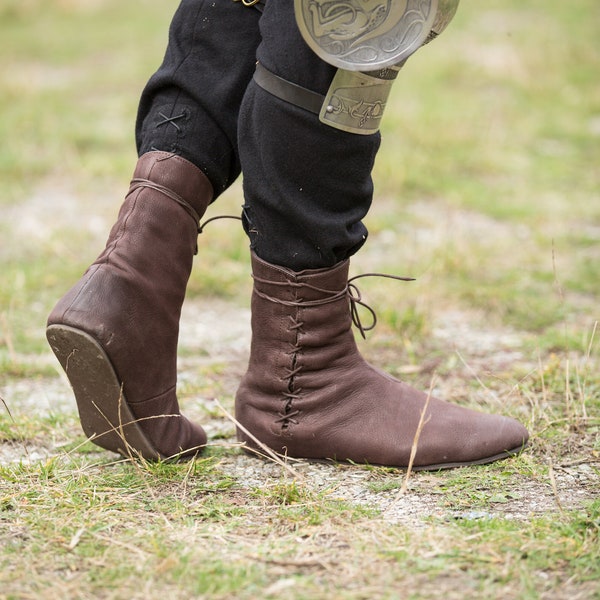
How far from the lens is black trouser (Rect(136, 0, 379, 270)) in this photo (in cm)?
140

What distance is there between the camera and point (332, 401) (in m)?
1.60

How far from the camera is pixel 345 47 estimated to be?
1.33m

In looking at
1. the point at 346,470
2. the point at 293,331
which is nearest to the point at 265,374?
the point at 293,331

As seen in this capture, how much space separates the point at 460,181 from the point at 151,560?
323cm

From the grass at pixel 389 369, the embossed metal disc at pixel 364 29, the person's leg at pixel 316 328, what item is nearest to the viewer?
the grass at pixel 389 369

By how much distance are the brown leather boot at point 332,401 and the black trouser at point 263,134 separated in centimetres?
8

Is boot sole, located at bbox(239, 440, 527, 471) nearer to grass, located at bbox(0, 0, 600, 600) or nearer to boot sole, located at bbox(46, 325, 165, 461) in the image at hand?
grass, located at bbox(0, 0, 600, 600)

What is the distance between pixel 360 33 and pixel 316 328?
1.78 feet

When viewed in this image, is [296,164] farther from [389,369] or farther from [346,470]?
[389,369]

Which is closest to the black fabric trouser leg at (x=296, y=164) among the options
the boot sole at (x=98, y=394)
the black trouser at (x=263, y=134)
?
the black trouser at (x=263, y=134)

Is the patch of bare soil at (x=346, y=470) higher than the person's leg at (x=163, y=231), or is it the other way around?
the person's leg at (x=163, y=231)

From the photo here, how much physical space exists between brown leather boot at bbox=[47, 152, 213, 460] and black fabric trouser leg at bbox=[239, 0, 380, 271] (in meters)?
0.16

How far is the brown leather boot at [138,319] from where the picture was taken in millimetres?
1456

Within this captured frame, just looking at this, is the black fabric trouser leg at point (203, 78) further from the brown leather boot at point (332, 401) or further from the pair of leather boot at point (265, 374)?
the brown leather boot at point (332, 401)
